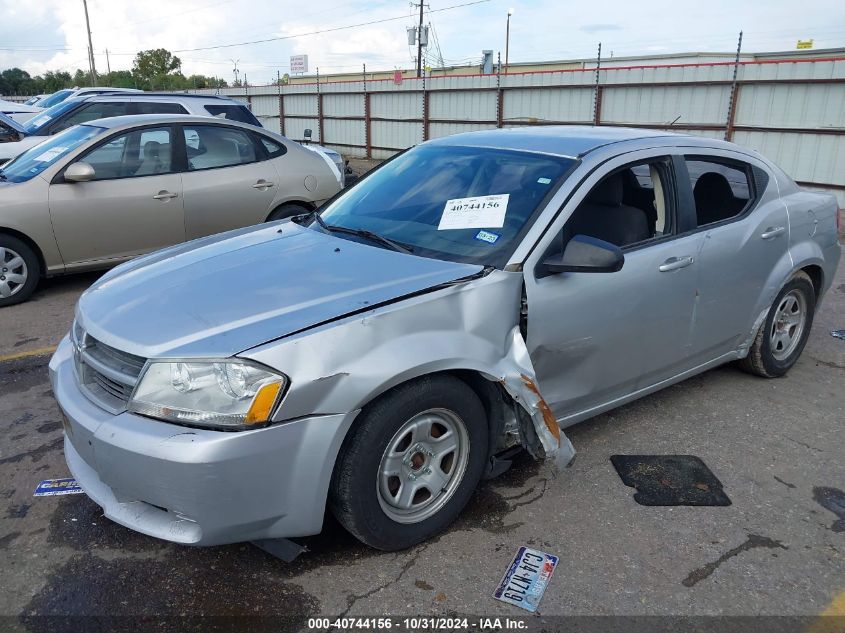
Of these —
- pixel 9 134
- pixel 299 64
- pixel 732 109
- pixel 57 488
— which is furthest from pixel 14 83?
pixel 57 488

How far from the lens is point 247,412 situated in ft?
7.63

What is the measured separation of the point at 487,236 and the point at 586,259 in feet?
1.50

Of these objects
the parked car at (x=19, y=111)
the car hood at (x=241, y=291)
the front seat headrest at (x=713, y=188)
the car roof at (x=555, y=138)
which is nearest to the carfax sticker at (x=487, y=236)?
the car hood at (x=241, y=291)

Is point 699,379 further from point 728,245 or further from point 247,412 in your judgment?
point 247,412

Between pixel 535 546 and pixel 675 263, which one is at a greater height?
pixel 675 263

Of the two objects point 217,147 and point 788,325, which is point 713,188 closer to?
point 788,325

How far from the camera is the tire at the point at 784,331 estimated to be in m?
4.48

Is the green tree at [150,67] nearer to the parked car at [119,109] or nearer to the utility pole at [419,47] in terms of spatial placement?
the utility pole at [419,47]

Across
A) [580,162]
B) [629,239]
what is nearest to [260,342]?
[580,162]

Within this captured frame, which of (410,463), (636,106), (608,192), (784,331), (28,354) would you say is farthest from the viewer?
(636,106)

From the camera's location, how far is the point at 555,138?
3.73 metres

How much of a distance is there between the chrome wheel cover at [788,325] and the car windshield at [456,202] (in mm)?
2164

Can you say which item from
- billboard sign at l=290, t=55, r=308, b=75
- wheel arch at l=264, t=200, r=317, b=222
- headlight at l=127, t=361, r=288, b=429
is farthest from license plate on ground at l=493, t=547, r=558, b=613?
billboard sign at l=290, t=55, r=308, b=75

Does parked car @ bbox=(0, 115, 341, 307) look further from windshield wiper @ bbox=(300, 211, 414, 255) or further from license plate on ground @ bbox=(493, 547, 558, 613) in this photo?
license plate on ground @ bbox=(493, 547, 558, 613)
